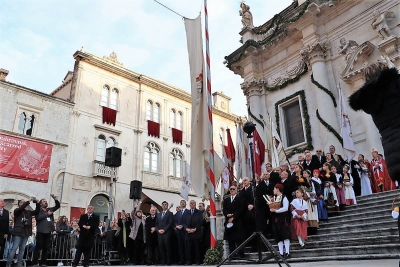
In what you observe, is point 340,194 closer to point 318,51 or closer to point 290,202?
point 290,202

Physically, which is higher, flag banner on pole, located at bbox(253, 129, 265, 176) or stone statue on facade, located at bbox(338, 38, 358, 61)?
stone statue on facade, located at bbox(338, 38, 358, 61)

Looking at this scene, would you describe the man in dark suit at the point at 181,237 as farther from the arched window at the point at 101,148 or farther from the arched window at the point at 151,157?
the arched window at the point at 151,157

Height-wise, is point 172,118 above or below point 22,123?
above

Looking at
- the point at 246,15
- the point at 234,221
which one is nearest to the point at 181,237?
the point at 234,221

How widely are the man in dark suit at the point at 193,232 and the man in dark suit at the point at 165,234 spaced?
0.58 metres

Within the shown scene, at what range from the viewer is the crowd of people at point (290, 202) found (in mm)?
7973

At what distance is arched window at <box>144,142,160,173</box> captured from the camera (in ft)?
91.8

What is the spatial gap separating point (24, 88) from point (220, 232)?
18710 mm

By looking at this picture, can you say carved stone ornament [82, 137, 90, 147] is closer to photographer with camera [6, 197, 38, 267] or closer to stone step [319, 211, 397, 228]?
photographer with camera [6, 197, 38, 267]

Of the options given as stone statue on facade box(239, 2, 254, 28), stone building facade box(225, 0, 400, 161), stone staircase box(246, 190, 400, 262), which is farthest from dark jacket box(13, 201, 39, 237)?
stone statue on facade box(239, 2, 254, 28)

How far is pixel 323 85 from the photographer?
14.5 metres

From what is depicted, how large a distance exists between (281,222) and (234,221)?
1.26 m

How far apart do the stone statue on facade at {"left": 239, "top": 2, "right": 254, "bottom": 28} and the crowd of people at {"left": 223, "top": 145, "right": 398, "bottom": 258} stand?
11827mm

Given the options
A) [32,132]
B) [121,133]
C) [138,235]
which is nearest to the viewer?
[138,235]
